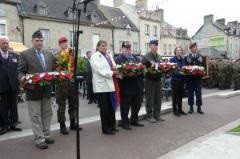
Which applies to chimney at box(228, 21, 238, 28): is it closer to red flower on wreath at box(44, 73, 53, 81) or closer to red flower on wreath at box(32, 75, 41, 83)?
red flower on wreath at box(44, 73, 53, 81)

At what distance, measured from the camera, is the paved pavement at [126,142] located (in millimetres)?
6004

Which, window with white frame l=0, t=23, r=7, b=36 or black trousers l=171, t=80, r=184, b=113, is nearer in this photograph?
black trousers l=171, t=80, r=184, b=113

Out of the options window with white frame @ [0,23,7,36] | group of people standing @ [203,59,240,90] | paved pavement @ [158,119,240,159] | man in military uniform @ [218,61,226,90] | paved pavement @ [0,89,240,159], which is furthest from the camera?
window with white frame @ [0,23,7,36]

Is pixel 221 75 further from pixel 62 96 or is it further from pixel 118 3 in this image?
pixel 118 3

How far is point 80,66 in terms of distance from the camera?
14.3 meters

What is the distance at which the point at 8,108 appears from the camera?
7.89 meters

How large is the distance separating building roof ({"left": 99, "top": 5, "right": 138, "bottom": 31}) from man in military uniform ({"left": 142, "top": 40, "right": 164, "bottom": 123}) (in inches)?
1298

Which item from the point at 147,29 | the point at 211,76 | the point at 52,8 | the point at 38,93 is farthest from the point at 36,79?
the point at 147,29

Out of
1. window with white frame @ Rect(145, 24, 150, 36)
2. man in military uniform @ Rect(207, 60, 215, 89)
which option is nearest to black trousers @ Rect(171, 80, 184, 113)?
man in military uniform @ Rect(207, 60, 215, 89)

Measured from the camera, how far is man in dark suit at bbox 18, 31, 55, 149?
6.36m

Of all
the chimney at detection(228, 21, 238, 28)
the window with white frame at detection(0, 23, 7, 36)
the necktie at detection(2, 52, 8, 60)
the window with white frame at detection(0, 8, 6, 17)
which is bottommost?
the necktie at detection(2, 52, 8, 60)

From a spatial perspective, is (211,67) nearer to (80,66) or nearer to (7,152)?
(80,66)

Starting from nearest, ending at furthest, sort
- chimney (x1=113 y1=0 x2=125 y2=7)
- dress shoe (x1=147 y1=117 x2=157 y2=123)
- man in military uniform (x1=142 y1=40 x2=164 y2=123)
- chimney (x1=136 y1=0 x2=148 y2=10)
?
1. man in military uniform (x1=142 y1=40 x2=164 y2=123)
2. dress shoe (x1=147 y1=117 x2=157 y2=123)
3. chimney (x1=113 y1=0 x2=125 y2=7)
4. chimney (x1=136 y1=0 x2=148 y2=10)

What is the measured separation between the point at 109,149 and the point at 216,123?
11.8 ft
